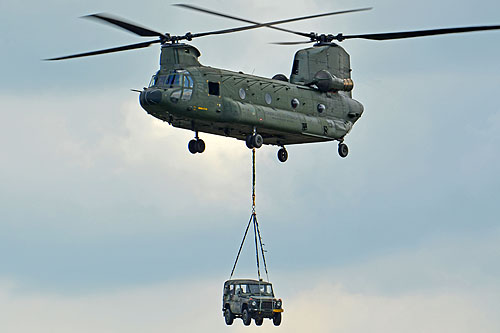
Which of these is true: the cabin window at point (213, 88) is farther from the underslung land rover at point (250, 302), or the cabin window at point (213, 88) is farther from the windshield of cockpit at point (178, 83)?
the underslung land rover at point (250, 302)

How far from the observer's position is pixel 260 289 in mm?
53656

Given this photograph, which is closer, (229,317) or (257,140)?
(257,140)

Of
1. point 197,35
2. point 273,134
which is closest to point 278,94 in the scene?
point 273,134

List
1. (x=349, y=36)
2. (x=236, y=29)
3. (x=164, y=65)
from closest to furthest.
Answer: (x=236, y=29)
(x=164, y=65)
(x=349, y=36)

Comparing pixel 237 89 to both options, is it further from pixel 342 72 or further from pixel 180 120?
pixel 342 72

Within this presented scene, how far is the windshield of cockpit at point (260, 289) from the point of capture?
5350 centimetres

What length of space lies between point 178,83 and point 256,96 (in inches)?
175

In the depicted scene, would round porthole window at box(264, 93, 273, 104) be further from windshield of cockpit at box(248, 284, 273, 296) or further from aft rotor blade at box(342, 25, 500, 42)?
windshield of cockpit at box(248, 284, 273, 296)

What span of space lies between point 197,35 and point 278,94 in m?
5.44

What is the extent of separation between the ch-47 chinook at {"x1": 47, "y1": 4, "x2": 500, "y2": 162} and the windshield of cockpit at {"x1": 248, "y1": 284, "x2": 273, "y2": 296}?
6246mm

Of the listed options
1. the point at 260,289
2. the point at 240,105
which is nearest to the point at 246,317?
the point at 260,289

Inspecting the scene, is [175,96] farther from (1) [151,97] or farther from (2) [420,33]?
(2) [420,33]

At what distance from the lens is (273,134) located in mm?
55375

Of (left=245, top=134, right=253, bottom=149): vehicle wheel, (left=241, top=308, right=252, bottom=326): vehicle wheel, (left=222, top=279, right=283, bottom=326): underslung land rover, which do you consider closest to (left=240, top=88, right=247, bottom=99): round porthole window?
(left=245, top=134, right=253, bottom=149): vehicle wheel
